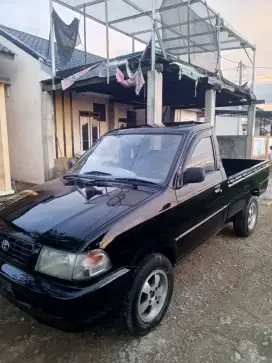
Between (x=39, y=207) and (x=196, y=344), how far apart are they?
73.1 inches

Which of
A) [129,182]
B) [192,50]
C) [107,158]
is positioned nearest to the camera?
[129,182]

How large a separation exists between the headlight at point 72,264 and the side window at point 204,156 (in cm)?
154

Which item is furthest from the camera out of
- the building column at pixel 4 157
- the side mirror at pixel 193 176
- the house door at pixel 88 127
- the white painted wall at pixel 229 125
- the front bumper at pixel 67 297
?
the white painted wall at pixel 229 125

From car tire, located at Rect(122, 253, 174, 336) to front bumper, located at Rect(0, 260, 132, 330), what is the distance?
0.13 m

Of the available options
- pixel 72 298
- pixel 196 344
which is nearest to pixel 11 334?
pixel 72 298

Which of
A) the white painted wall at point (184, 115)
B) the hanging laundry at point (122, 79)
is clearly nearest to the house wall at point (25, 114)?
the hanging laundry at point (122, 79)

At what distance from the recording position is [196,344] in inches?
96.2

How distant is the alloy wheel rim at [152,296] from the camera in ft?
8.17

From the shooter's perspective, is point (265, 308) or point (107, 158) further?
point (107, 158)

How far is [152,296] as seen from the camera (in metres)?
2.60

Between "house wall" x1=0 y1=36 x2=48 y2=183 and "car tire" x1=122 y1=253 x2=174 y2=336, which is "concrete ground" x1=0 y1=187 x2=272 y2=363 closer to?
"car tire" x1=122 y1=253 x2=174 y2=336

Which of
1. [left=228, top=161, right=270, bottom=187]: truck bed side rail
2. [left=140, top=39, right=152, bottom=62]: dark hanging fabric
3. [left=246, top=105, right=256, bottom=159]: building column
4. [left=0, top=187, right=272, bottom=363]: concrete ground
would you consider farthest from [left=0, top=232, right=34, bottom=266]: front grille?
[left=246, top=105, right=256, bottom=159]: building column

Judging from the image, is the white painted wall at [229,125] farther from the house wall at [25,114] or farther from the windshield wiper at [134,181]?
the windshield wiper at [134,181]

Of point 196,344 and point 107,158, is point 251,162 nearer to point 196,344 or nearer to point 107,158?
point 107,158
